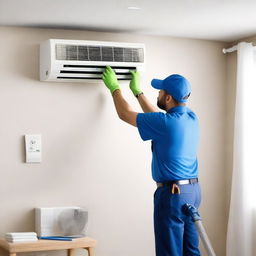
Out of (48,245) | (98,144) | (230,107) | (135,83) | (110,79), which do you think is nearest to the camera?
(48,245)

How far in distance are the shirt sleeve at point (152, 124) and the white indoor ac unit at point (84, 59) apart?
65 cm

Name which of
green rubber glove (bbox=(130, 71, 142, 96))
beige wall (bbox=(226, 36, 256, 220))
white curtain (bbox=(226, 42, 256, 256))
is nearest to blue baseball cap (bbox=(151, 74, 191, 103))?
green rubber glove (bbox=(130, 71, 142, 96))

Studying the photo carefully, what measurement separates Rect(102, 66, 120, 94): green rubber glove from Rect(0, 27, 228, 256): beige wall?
0.28m

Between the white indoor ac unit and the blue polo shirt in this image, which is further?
the white indoor ac unit

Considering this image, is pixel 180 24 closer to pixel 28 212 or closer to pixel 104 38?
pixel 104 38

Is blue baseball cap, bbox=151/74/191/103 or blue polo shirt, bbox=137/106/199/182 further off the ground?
blue baseball cap, bbox=151/74/191/103

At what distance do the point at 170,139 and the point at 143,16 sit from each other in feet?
3.15

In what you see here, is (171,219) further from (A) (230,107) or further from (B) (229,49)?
(B) (229,49)

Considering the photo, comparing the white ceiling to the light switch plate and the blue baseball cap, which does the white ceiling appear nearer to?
the blue baseball cap

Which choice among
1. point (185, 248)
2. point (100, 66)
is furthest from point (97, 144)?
point (185, 248)

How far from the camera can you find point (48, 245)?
4758 mm

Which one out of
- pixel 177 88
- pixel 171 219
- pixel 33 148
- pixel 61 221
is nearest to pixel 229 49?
pixel 177 88

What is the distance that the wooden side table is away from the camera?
184 inches

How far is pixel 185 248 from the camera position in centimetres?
488
